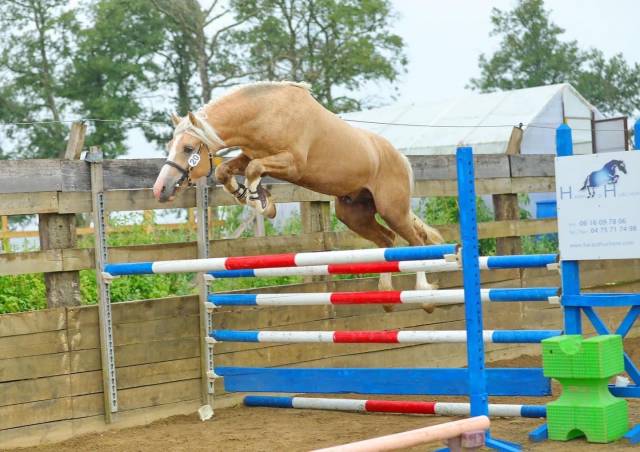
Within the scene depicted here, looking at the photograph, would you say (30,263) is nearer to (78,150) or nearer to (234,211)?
(78,150)

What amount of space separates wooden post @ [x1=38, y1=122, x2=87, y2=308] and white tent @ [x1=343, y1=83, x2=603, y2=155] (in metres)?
11.8

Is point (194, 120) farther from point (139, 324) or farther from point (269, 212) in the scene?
point (139, 324)

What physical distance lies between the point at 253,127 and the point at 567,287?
176 cm

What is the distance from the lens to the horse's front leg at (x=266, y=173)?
15.4ft

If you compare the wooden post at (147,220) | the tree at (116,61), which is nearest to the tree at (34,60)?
the tree at (116,61)

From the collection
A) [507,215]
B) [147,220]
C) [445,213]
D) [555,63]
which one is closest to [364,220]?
[507,215]

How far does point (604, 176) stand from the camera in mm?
4371

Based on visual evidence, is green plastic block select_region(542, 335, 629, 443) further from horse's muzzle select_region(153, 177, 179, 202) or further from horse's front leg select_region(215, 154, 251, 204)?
horse's muzzle select_region(153, 177, 179, 202)

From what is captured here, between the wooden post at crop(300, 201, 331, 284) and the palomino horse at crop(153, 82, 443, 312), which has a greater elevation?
the palomino horse at crop(153, 82, 443, 312)

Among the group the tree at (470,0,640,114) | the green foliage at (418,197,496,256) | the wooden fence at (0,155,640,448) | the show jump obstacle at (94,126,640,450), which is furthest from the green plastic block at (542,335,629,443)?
the tree at (470,0,640,114)

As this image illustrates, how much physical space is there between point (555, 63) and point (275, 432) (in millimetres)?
30983

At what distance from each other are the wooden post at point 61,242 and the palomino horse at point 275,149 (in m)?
0.63

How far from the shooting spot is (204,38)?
23391 mm

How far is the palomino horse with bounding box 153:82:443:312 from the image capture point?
4.68 m
